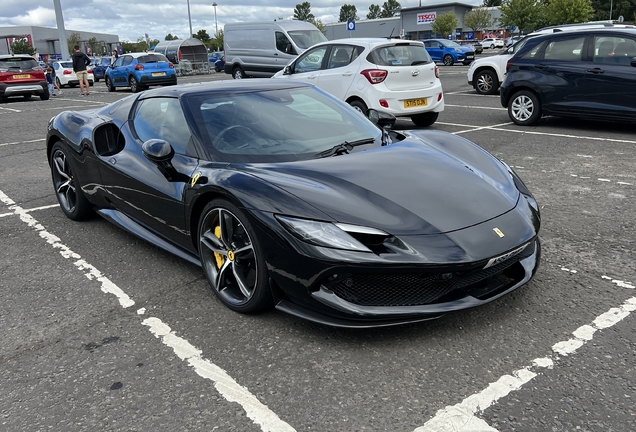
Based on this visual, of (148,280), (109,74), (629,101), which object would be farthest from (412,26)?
(148,280)

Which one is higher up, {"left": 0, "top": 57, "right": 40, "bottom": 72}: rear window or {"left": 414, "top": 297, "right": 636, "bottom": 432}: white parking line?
{"left": 0, "top": 57, "right": 40, "bottom": 72}: rear window

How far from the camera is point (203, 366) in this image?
8.92ft

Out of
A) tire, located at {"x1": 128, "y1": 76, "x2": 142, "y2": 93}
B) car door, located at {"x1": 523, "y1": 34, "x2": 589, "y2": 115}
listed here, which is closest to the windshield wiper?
car door, located at {"x1": 523, "y1": 34, "x2": 589, "y2": 115}

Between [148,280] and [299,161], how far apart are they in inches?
51.4

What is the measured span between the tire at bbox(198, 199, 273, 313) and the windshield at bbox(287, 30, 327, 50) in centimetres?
1662

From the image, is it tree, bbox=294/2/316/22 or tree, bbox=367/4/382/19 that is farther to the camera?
tree, bbox=367/4/382/19

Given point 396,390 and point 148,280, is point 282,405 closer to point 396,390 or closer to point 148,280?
point 396,390

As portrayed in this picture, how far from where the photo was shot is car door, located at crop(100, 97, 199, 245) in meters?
3.54

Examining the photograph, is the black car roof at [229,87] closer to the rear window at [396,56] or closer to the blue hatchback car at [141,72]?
the rear window at [396,56]

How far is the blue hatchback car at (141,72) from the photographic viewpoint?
838 inches

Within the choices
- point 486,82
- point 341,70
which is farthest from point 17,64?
point 486,82

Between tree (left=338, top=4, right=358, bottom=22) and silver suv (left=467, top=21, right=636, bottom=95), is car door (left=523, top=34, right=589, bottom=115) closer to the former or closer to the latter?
silver suv (left=467, top=21, right=636, bottom=95)

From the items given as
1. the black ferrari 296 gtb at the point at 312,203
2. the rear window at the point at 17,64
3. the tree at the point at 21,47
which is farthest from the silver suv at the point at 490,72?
the tree at the point at 21,47

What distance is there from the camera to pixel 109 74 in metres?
22.5
